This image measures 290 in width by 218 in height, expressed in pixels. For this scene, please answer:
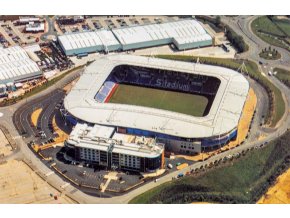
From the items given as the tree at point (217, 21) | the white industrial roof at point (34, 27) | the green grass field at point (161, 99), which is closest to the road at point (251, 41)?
the tree at point (217, 21)

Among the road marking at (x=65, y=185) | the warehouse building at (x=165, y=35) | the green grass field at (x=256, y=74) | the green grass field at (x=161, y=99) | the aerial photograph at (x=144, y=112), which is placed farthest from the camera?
the warehouse building at (x=165, y=35)

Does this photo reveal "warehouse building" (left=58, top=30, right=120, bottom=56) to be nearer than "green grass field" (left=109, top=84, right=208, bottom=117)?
No

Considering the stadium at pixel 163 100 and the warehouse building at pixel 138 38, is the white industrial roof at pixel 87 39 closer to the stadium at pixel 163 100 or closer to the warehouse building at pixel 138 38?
the warehouse building at pixel 138 38

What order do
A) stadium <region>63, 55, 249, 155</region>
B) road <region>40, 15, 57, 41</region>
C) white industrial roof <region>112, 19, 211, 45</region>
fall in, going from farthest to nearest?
road <region>40, 15, 57, 41</region> → white industrial roof <region>112, 19, 211, 45</region> → stadium <region>63, 55, 249, 155</region>

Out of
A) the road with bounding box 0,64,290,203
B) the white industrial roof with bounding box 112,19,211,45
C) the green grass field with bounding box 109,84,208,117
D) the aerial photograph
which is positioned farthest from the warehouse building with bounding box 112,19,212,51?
the road with bounding box 0,64,290,203

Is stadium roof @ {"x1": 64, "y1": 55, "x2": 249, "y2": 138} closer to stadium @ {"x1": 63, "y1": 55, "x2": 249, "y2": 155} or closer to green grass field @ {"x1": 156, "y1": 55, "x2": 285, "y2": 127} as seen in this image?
stadium @ {"x1": 63, "y1": 55, "x2": 249, "y2": 155}

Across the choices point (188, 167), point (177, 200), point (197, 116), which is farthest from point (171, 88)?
point (177, 200)

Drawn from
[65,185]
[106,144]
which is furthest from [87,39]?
[65,185]
